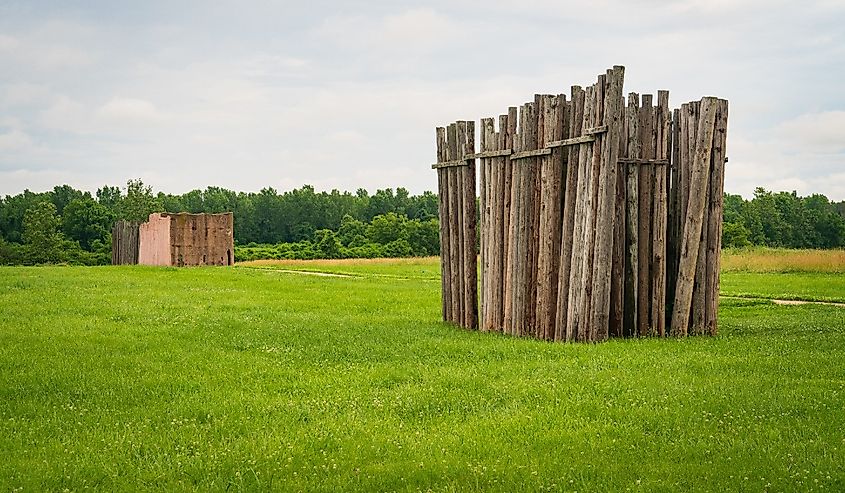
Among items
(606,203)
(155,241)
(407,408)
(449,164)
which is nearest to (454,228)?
(449,164)

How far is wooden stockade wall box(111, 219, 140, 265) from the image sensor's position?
45.1m

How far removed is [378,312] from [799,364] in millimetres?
9273

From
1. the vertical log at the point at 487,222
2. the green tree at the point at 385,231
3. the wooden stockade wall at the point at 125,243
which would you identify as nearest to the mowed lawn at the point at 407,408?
the vertical log at the point at 487,222

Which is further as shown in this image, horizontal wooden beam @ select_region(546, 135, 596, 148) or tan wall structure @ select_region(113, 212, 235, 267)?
tan wall structure @ select_region(113, 212, 235, 267)

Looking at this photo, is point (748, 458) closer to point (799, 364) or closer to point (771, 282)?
point (799, 364)

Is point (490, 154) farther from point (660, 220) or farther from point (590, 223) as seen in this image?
point (660, 220)

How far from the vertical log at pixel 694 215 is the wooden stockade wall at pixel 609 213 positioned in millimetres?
15

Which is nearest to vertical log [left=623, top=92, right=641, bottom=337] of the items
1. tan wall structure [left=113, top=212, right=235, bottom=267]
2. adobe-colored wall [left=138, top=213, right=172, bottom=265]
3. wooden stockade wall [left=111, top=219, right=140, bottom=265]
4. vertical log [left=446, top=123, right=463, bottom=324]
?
vertical log [left=446, top=123, right=463, bottom=324]

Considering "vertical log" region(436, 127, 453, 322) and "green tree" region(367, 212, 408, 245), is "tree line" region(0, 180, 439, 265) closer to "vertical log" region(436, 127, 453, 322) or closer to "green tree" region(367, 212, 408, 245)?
"green tree" region(367, 212, 408, 245)

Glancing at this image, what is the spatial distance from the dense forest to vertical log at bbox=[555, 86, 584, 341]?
55.0m

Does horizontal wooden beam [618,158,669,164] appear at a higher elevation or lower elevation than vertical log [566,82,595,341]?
higher

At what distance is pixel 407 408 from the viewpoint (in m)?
8.91

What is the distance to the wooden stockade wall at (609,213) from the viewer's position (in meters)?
13.4

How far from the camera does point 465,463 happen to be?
7.12 meters
